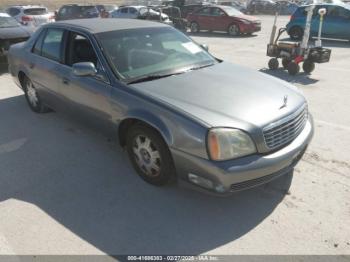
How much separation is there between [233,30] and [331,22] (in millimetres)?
4663

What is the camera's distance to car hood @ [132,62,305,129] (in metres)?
3.28

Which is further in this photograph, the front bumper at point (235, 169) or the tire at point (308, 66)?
the tire at point (308, 66)

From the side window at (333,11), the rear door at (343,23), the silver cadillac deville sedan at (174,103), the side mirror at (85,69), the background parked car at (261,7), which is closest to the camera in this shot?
the silver cadillac deville sedan at (174,103)

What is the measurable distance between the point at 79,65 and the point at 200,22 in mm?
15965

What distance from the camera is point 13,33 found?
31.1 ft

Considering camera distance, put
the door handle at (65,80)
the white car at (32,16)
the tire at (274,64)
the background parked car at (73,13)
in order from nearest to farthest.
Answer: the door handle at (65,80), the tire at (274,64), the white car at (32,16), the background parked car at (73,13)

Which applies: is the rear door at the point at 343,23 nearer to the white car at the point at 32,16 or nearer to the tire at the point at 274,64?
the tire at the point at 274,64

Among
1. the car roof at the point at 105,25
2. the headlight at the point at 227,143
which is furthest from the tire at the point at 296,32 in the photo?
the headlight at the point at 227,143

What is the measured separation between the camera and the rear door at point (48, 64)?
4.96 metres

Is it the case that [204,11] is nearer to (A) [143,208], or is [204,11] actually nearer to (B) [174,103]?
(B) [174,103]

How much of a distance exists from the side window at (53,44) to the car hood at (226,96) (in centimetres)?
181

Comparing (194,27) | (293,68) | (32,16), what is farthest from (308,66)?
(32,16)

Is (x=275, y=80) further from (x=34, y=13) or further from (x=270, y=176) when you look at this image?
(x=34, y=13)

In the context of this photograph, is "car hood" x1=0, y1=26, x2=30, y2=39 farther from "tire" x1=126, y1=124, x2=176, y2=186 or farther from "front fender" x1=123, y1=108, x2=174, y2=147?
"front fender" x1=123, y1=108, x2=174, y2=147
